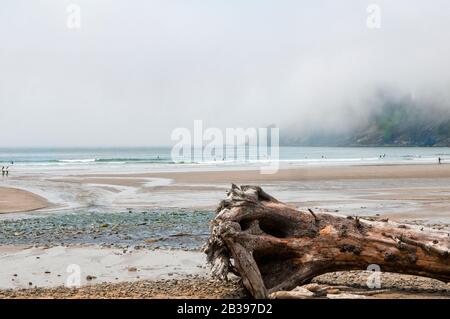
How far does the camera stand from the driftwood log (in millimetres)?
8820

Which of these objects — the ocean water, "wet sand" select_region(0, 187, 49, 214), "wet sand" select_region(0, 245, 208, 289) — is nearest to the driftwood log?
"wet sand" select_region(0, 245, 208, 289)

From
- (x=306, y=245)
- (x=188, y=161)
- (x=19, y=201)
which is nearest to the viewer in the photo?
(x=306, y=245)

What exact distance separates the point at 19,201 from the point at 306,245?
2071 centimetres

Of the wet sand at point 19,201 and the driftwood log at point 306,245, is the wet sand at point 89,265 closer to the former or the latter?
the driftwood log at point 306,245

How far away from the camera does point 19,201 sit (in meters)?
26.1

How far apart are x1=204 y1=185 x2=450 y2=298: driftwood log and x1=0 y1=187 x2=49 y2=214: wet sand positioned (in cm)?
1631

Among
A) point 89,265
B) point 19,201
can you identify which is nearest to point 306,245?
point 89,265

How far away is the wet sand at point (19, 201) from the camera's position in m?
23.3

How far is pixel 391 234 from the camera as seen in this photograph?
9.21 m

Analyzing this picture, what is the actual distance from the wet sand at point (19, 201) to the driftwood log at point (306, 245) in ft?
53.5

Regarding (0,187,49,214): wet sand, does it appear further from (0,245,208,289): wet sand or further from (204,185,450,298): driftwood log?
(204,185,450,298): driftwood log

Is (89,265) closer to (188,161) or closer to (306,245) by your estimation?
(306,245)
